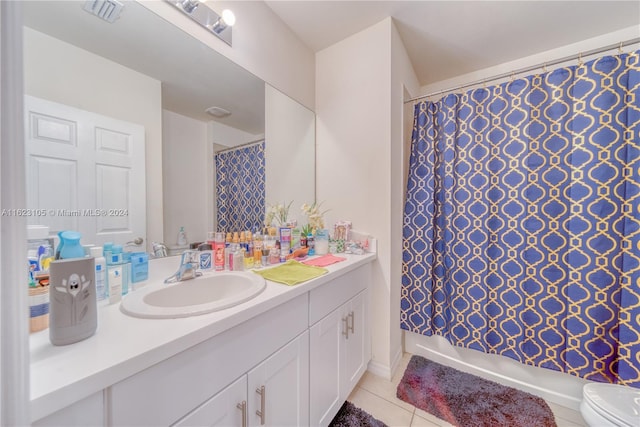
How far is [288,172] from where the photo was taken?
1.65 meters

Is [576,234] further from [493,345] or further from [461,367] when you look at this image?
[461,367]

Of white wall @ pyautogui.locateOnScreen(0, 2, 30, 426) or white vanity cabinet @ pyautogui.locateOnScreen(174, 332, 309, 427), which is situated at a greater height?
white wall @ pyautogui.locateOnScreen(0, 2, 30, 426)

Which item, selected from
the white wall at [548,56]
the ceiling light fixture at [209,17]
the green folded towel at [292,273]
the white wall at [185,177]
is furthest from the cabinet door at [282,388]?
the white wall at [548,56]

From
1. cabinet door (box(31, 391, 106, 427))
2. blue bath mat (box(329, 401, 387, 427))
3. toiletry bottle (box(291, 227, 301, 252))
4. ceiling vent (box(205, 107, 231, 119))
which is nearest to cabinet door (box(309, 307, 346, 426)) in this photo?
blue bath mat (box(329, 401, 387, 427))

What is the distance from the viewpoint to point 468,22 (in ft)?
4.90

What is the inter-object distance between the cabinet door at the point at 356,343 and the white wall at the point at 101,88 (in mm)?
1070

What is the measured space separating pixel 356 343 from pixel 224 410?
2.95ft

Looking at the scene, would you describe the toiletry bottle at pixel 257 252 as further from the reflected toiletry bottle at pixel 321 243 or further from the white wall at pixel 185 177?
the reflected toiletry bottle at pixel 321 243

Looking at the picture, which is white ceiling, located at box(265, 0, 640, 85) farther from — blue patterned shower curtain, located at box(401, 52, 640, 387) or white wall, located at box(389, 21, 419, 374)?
blue patterned shower curtain, located at box(401, 52, 640, 387)

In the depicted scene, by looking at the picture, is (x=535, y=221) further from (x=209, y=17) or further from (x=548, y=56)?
(x=209, y=17)

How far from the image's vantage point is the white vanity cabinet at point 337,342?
1037 mm

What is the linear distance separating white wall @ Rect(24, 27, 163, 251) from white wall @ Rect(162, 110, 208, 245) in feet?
0.12

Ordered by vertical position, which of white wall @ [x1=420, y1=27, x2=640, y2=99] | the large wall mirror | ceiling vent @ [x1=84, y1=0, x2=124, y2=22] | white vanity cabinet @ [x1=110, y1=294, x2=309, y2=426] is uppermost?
white wall @ [x1=420, y1=27, x2=640, y2=99]

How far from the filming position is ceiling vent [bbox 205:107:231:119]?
3.95ft
